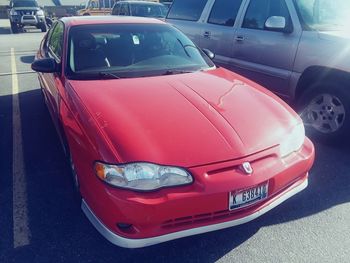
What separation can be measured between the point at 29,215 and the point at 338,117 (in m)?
3.43

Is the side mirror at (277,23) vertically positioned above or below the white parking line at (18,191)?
above

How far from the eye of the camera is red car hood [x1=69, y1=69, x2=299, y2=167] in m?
2.24

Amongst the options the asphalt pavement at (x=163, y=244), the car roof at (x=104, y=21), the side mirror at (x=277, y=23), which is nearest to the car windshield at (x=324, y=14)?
the side mirror at (x=277, y=23)

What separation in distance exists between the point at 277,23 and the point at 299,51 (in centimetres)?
45

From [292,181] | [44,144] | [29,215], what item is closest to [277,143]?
[292,181]

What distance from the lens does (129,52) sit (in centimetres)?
354

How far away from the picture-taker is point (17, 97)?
20.1 ft

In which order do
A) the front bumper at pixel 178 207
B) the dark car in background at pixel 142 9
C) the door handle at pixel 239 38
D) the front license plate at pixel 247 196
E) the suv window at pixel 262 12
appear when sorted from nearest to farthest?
1. the front bumper at pixel 178 207
2. the front license plate at pixel 247 196
3. the suv window at pixel 262 12
4. the door handle at pixel 239 38
5. the dark car in background at pixel 142 9

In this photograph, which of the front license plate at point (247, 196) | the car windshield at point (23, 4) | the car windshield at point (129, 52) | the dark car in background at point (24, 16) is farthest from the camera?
the car windshield at point (23, 4)

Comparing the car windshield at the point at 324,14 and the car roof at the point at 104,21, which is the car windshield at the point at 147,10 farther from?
the car roof at the point at 104,21

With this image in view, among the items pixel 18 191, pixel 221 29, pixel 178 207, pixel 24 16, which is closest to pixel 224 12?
pixel 221 29

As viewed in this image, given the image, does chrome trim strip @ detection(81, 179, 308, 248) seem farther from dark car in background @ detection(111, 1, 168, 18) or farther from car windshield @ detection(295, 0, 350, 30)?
dark car in background @ detection(111, 1, 168, 18)

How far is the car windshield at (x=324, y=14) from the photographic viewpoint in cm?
419

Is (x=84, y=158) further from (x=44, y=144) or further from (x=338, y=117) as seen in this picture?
(x=338, y=117)
